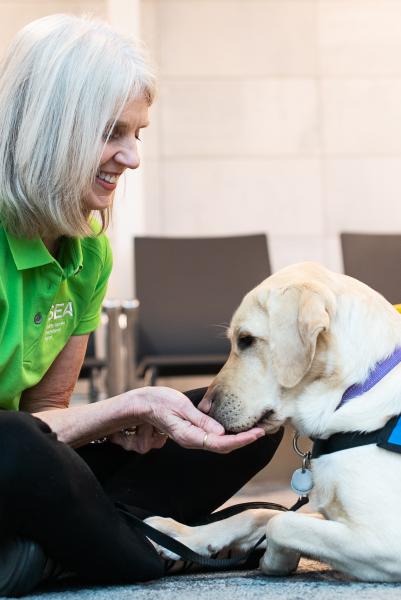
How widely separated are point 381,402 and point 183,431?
378mm

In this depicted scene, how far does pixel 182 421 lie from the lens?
174 cm

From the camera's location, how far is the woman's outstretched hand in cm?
171

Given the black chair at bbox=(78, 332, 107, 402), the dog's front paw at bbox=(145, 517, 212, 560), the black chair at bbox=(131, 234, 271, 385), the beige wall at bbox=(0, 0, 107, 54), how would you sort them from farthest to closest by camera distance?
1. the beige wall at bbox=(0, 0, 107, 54)
2. the black chair at bbox=(131, 234, 271, 385)
3. the black chair at bbox=(78, 332, 107, 402)
4. the dog's front paw at bbox=(145, 517, 212, 560)

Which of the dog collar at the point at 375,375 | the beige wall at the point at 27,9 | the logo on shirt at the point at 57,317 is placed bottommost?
the dog collar at the point at 375,375

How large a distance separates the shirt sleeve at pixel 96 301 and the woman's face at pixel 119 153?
21cm

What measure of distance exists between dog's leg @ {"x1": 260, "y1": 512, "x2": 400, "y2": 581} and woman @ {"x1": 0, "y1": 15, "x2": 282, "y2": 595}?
182 millimetres

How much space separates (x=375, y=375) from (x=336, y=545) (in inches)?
13.0

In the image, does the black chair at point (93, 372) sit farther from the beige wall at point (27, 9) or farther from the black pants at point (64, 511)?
the black pants at point (64, 511)

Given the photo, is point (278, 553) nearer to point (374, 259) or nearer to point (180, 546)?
point (180, 546)

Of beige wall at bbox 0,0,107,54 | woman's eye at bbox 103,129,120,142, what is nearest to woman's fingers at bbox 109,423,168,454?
woman's eye at bbox 103,129,120,142

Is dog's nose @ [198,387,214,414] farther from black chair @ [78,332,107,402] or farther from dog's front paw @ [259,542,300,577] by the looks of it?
black chair @ [78,332,107,402]

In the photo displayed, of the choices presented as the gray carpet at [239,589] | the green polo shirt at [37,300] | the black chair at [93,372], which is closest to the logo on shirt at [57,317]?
the green polo shirt at [37,300]

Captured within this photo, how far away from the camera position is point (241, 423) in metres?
1.80

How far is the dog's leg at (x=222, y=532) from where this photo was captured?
70.9 inches
